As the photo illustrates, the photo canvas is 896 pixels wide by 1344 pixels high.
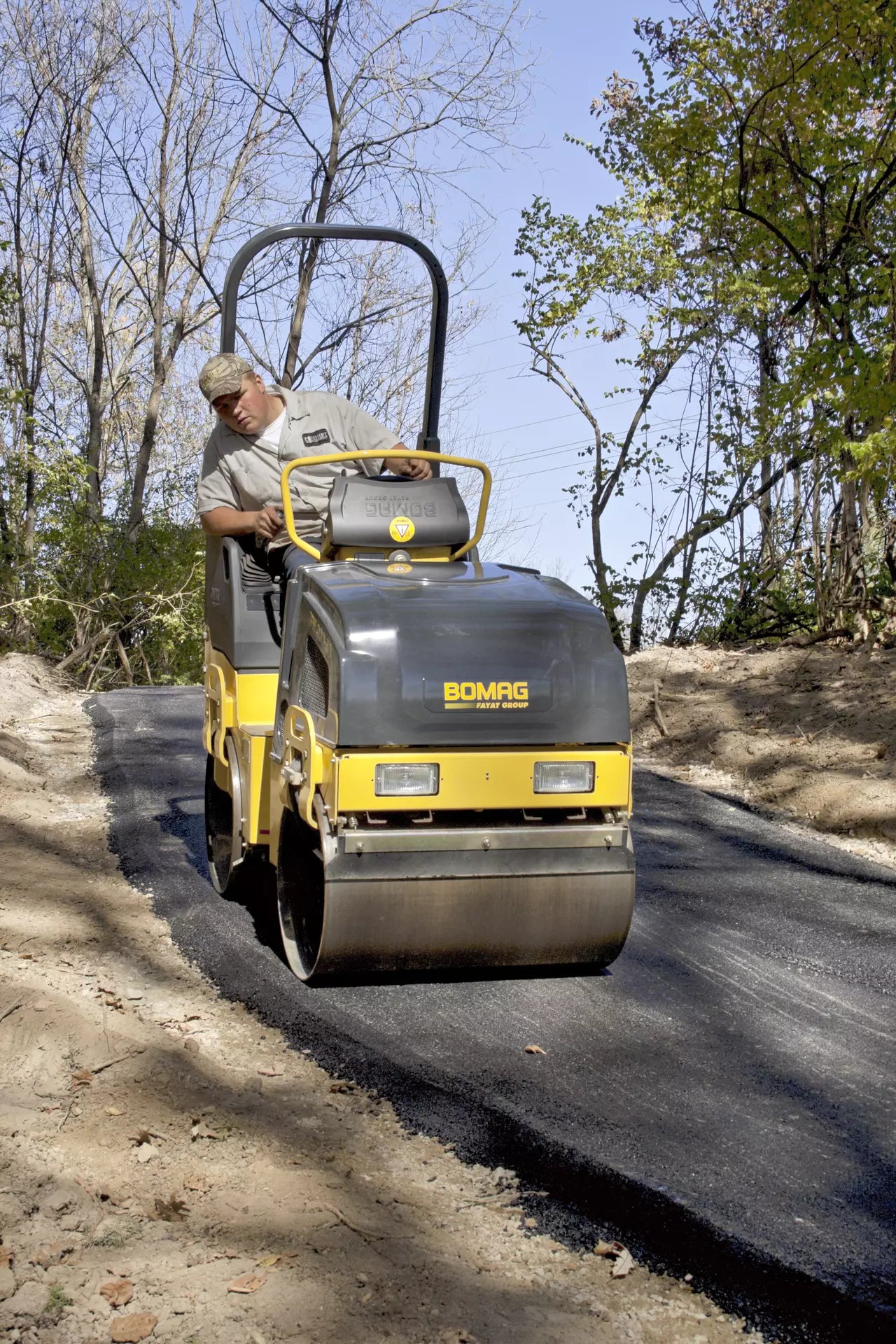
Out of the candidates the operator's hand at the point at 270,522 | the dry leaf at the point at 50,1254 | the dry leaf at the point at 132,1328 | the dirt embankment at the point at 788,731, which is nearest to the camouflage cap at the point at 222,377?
the operator's hand at the point at 270,522

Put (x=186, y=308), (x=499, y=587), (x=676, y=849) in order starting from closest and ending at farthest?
1. (x=499, y=587)
2. (x=676, y=849)
3. (x=186, y=308)

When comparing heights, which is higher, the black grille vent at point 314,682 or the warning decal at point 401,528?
the warning decal at point 401,528

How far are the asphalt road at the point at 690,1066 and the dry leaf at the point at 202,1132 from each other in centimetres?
51

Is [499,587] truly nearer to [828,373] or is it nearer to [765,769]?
[765,769]

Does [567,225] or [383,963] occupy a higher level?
[567,225]

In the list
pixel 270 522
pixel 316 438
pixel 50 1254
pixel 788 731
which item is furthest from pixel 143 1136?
pixel 788 731

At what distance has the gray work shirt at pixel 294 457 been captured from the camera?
16.3 feet

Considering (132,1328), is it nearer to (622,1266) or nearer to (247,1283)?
(247,1283)

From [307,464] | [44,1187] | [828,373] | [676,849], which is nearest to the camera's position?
[44,1187]

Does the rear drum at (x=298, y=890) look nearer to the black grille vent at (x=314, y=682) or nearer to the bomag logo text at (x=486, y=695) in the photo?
the black grille vent at (x=314, y=682)

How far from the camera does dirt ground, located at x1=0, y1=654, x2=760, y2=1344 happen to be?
95.4 inches

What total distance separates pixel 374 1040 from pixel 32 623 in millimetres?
12981

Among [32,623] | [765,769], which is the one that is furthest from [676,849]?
[32,623]

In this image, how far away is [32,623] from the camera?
51.9 ft
